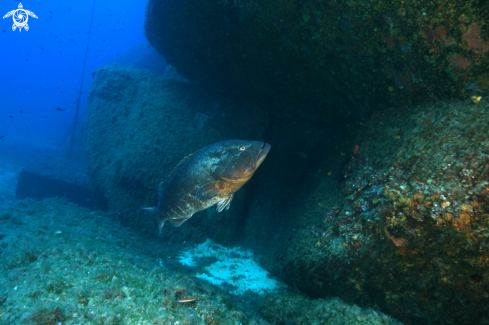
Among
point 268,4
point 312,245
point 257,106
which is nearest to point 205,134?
point 257,106

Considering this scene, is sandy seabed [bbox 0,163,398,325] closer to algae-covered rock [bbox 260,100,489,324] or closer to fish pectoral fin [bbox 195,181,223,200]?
algae-covered rock [bbox 260,100,489,324]

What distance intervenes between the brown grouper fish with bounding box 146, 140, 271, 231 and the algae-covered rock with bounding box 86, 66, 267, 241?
7.86 feet

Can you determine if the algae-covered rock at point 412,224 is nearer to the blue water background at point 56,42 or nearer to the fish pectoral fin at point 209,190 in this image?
the fish pectoral fin at point 209,190

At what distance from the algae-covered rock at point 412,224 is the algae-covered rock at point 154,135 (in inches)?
133

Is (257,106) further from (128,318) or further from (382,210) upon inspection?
(128,318)

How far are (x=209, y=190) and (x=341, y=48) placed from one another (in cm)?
316

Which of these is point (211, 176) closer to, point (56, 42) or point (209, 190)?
point (209, 190)

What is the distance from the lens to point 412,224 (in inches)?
102

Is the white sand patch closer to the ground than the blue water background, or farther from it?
closer to the ground

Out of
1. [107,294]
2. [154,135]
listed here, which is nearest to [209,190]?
[107,294]

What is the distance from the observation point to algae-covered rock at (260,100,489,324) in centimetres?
227

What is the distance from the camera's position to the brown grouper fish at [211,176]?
3.29m
